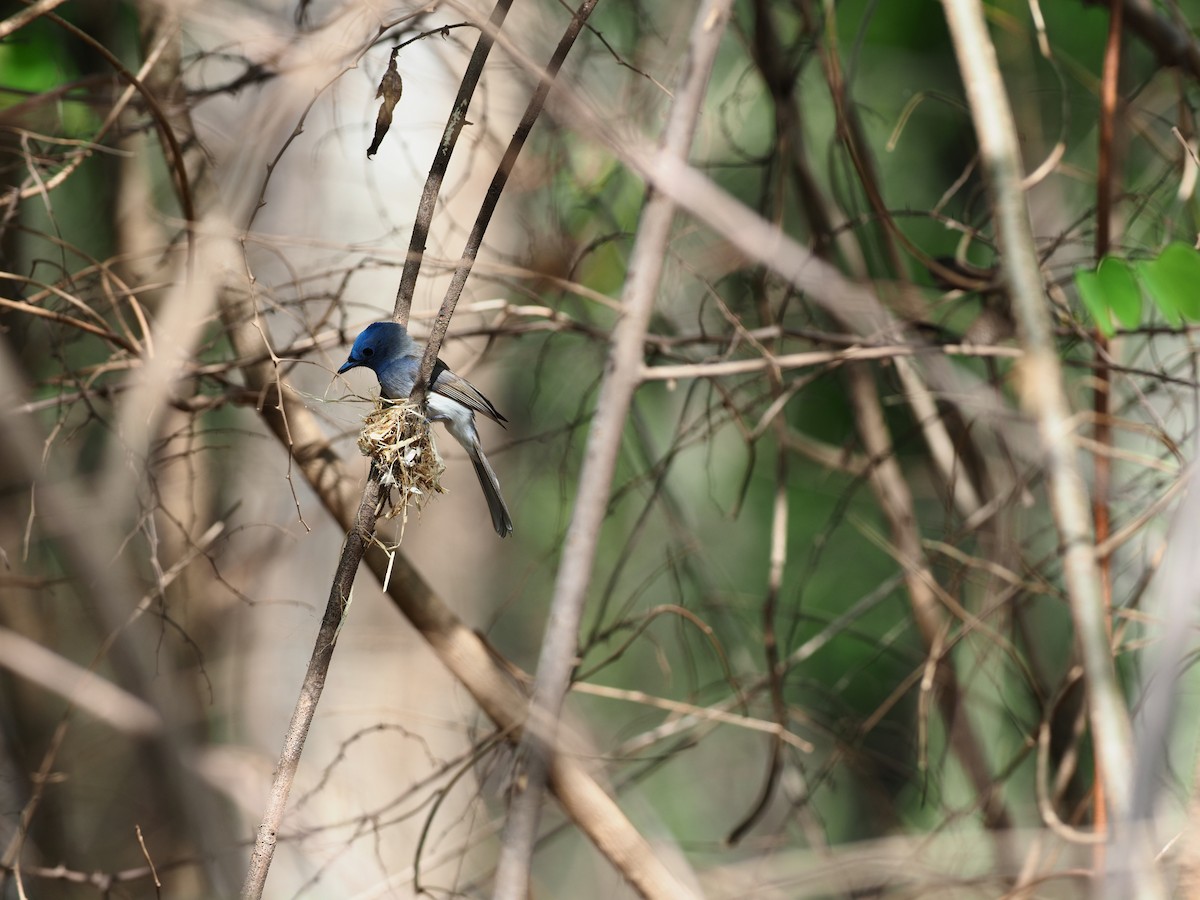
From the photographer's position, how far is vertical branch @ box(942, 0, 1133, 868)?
4.89ft

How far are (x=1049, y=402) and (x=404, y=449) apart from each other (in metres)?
1.31

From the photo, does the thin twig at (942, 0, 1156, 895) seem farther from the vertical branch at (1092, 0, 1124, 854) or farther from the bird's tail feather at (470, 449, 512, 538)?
the bird's tail feather at (470, 449, 512, 538)

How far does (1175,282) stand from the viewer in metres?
2.21

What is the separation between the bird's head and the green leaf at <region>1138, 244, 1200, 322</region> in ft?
5.97

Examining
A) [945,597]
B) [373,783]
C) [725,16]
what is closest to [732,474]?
[373,783]

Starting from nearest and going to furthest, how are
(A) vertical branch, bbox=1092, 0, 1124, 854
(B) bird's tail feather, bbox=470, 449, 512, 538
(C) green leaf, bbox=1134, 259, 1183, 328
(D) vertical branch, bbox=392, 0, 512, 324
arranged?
(D) vertical branch, bbox=392, 0, 512, 324 → (C) green leaf, bbox=1134, 259, 1183, 328 → (A) vertical branch, bbox=1092, 0, 1124, 854 → (B) bird's tail feather, bbox=470, 449, 512, 538

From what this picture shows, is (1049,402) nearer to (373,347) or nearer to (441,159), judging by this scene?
(441,159)

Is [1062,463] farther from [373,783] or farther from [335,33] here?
[373,783]

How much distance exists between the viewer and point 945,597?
3098 mm

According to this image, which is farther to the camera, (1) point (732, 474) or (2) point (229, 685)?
(1) point (732, 474)

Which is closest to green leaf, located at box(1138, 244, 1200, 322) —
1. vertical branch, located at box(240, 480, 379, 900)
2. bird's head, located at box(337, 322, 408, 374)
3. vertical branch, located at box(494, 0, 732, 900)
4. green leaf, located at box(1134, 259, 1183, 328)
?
green leaf, located at box(1134, 259, 1183, 328)

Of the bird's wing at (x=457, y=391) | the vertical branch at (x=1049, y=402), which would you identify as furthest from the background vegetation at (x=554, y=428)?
the bird's wing at (x=457, y=391)

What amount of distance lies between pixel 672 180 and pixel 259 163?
6.28ft

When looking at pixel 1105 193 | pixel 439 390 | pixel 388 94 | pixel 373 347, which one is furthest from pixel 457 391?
pixel 1105 193
